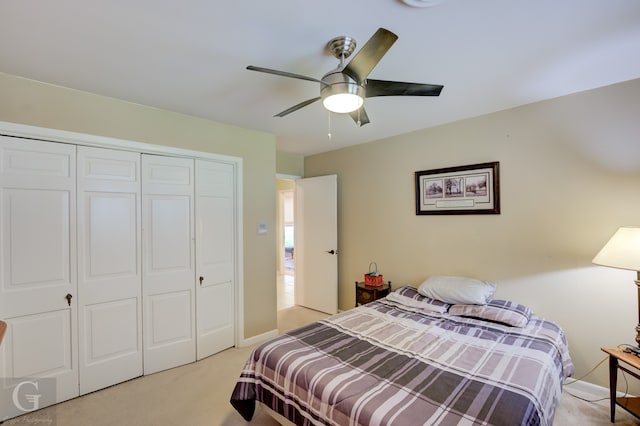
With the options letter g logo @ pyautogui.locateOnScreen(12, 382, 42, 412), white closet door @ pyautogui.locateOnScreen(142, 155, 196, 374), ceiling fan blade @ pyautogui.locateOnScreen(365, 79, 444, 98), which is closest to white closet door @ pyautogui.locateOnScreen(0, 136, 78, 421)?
letter g logo @ pyautogui.locateOnScreen(12, 382, 42, 412)

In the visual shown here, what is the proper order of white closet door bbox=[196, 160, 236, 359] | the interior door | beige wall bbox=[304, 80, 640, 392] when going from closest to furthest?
beige wall bbox=[304, 80, 640, 392] < white closet door bbox=[196, 160, 236, 359] < the interior door

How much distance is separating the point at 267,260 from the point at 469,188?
2381mm

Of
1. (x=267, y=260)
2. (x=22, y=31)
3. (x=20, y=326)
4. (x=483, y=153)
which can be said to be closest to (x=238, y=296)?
(x=267, y=260)

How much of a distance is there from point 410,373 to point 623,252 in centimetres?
164

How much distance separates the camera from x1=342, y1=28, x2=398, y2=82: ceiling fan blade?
1.26m

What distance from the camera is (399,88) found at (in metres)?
1.68

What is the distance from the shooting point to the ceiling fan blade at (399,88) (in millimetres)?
1645

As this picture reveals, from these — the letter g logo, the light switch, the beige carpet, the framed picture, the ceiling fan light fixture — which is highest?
the ceiling fan light fixture

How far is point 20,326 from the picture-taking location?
2092 mm

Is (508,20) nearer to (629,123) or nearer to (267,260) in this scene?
(629,123)

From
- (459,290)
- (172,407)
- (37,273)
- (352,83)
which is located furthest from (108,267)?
(459,290)

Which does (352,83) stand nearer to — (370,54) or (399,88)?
(370,54)

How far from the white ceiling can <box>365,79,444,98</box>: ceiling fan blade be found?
25 centimetres

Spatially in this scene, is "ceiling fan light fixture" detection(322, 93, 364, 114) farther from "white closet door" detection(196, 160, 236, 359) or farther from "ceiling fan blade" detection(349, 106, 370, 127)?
"white closet door" detection(196, 160, 236, 359)
